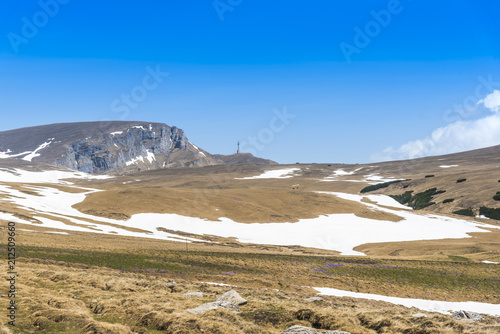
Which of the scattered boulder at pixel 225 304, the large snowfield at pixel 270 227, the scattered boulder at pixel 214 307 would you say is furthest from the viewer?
the large snowfield at pixel 270 227

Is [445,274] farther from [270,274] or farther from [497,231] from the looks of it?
[497,231]

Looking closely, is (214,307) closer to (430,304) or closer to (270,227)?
(430,304)

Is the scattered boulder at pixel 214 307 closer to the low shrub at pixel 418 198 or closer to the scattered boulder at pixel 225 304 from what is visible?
the scattered boulder at pixel 225 304

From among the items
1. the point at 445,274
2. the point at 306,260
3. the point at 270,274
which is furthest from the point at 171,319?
the point at 445,274

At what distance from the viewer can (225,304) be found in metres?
13.9

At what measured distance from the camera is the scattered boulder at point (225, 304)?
13.1 metres

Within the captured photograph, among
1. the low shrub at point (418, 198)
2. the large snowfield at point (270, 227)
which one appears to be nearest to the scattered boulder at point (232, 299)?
the large snowfield at point (270, 227)

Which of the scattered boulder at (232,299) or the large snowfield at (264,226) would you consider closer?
the scattered boulder at (232,299)

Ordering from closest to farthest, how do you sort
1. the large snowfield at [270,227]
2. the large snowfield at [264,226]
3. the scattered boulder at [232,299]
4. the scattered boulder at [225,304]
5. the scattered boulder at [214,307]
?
the scattered boulder at [214,307]
the scattered boulder at [225,304]
the scattered boulder at [232,299]
the large snowfield at [264,226]
the large snowfield at [270,227]

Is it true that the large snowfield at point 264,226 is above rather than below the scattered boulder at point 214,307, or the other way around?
below

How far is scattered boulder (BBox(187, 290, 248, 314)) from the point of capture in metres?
13.1

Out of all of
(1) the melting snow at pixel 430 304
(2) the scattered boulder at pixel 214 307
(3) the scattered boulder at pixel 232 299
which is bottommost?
(1) the melting snow at pixel 430 304

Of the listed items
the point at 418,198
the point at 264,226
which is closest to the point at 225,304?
the point at 264,226

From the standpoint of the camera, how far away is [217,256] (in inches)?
1351
